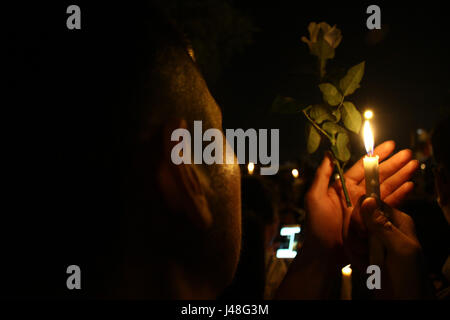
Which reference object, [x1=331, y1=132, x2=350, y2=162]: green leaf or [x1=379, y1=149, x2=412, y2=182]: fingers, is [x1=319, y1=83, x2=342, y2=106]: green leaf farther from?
[x1=379, y1=149, x2=412, y2=182]: fingers

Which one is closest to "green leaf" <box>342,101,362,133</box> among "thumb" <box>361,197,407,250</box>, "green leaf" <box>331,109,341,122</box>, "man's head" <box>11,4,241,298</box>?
A: "green leaf" <box>331,109,341,122</box>

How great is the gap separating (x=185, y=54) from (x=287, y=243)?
10.4ft

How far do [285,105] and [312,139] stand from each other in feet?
1.06

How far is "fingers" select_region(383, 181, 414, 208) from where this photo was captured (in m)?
2.51

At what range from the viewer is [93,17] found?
1409 millimetres

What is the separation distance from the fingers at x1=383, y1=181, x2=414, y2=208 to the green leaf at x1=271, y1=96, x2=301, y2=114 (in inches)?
36.6

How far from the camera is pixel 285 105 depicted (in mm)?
A: 2262

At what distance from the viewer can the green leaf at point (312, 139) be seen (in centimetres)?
240

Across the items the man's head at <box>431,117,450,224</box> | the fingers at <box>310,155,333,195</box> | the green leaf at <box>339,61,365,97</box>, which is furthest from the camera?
the fingers at <box>310,155,333,195</box>

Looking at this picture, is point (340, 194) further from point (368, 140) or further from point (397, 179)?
point (368, 140)

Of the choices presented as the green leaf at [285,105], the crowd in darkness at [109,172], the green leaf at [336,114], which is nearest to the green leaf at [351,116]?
the green leaf at [336,114]

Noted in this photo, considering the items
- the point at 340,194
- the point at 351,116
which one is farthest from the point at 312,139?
the point at 340,194

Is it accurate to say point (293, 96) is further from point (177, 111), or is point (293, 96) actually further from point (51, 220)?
point (51, 220)
